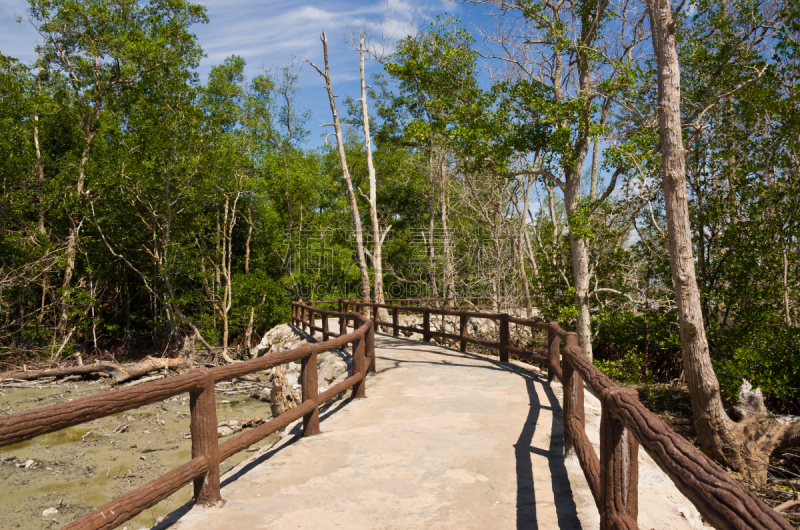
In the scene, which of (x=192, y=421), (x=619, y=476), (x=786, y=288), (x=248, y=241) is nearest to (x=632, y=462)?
(x=619, y=476)

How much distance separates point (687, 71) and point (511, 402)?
42.1 ft

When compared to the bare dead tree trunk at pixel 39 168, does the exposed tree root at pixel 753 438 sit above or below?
below

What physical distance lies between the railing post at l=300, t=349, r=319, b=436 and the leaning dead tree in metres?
7.40

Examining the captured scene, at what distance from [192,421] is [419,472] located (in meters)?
1.93

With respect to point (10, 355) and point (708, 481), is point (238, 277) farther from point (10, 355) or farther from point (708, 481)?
point (708, 481)

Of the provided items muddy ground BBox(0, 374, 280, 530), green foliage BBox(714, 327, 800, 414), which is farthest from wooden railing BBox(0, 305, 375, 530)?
green foliage BBox(714, 327, 800, 414)

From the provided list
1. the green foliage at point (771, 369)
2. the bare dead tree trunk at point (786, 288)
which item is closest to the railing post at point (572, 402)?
the green foliage at point (771, 369)

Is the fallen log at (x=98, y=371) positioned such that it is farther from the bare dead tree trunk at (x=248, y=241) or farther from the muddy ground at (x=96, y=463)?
→ the bare dead tree trunk at (x=248, y=241)

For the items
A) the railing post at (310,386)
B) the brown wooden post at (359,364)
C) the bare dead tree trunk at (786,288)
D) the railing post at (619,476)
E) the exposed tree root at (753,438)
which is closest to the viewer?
the railing post at (619,476)

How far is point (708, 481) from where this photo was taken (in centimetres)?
185

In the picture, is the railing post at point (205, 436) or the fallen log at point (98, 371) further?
the fallen log at point (98, 371)

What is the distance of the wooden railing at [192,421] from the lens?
2.54 m

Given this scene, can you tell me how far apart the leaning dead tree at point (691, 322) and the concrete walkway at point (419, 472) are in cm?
399

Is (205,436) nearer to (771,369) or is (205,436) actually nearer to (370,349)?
(370,349)
